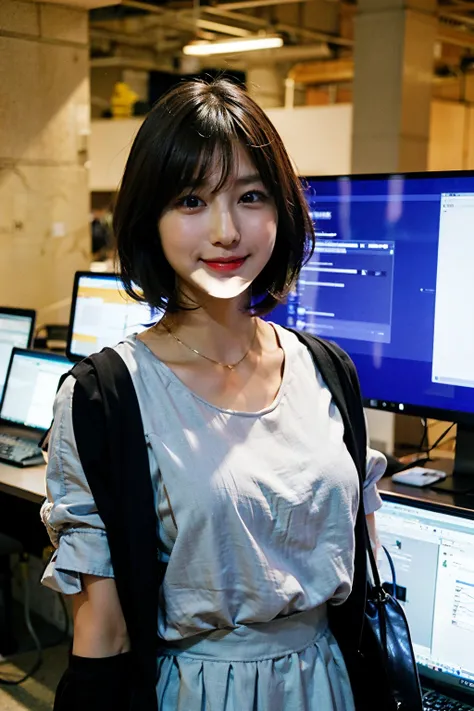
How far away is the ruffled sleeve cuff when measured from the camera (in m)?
1.14

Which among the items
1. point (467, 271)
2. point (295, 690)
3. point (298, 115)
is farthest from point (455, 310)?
point (298, 115)

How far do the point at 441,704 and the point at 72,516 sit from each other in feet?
2.94

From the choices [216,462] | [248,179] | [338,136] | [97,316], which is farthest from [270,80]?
[216,462]

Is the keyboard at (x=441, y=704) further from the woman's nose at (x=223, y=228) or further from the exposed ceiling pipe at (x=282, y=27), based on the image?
the exposed ceiling pipe at (x=282, y=27)

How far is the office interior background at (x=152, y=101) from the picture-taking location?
11.6ft

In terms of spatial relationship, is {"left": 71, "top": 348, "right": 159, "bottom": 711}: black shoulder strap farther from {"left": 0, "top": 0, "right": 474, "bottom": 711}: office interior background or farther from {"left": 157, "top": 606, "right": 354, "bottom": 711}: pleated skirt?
{"left": 0, "top": 0, "right": 474, "bottom": 711}: office interior background

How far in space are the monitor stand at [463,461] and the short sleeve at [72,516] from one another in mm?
903

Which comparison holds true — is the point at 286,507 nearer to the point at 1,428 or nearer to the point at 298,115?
the point at 1,428

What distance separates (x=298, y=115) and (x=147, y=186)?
653 cm

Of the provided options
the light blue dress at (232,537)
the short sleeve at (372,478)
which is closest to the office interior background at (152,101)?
the light blue dress at (232,537)

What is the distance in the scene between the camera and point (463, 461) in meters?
1.90

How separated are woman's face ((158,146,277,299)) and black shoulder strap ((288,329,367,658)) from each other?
0.77 feet

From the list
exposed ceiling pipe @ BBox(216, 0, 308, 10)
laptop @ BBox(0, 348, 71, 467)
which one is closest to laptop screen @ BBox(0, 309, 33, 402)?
laptop @ BBox(0, 348, 71, 467)

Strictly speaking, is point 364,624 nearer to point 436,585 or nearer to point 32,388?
point 436,585
